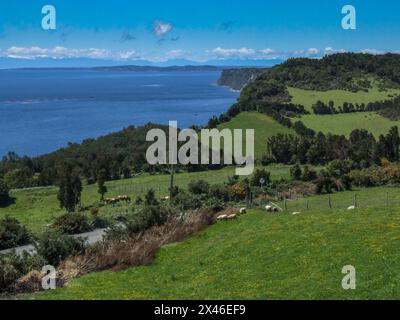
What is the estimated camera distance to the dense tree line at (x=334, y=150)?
71.4 m

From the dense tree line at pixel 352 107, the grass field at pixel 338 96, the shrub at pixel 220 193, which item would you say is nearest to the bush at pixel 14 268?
the shrub at pixel 220 193

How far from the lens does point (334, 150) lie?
8019 cm

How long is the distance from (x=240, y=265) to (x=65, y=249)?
7.43 m

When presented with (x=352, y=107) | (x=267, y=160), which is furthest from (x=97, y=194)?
(x=352, y=107)

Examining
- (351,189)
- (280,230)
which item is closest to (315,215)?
(280,230)

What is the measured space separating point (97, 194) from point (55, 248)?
49061 mm

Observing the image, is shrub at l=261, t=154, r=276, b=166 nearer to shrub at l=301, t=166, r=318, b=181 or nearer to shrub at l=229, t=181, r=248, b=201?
shrub at l=301, t=166, r=318, b=181

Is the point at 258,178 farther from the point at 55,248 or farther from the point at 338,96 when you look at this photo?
the point at 338,96

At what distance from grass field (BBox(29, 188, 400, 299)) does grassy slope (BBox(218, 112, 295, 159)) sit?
80.6 metres

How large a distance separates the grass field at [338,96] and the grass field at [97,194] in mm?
70943

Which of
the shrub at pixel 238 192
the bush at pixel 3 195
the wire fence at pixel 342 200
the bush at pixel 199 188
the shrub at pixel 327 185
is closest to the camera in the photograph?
the wire fence at pixel 342 200

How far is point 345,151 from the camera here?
261 ft

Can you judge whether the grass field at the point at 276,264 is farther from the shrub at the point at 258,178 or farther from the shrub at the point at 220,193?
the shrub at the point at 258,178

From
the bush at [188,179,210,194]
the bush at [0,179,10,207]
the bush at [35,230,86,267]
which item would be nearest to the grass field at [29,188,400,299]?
the bush at [35,230,86,267]
